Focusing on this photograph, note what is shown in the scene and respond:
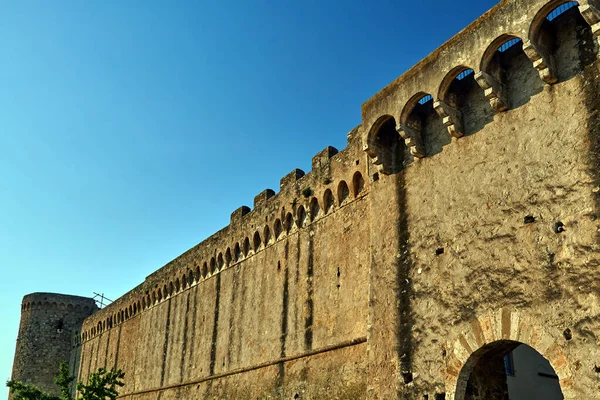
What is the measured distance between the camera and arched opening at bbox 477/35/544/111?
845 cm

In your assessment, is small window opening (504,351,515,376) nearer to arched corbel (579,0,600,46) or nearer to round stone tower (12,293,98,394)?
arched corbel (579,0,600,46)

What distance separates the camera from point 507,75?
8.82 metres

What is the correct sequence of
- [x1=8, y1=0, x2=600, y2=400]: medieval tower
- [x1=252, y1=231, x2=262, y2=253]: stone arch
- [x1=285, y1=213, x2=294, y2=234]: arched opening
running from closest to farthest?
[x1=8, y1=0, x2=600, y2=400]: medieval tower → [x1=285, y1=213, x2=294, y2=234]: arched opening → [x1=252, y1=231, x2=262, y2=253]: stone arch

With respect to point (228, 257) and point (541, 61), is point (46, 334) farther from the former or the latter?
point (541, 61)

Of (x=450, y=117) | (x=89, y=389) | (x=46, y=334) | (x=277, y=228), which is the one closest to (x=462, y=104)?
(x=450, y=117)

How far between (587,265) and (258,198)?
10.2 m

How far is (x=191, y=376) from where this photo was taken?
17625 mm

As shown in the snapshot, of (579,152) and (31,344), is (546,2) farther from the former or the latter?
(31,344)

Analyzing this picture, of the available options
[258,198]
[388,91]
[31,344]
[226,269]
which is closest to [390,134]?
[388,91]

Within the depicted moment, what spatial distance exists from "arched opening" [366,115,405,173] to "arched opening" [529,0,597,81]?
2961 millimetres

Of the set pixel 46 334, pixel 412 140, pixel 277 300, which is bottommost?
pixel 277 300

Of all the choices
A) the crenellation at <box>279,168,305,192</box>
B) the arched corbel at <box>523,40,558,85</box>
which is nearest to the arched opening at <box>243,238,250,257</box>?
the crenellation at <box>279,168,305,192</box>

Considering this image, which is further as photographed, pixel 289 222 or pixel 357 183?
pixel 289 222

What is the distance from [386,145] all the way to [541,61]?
3.32 metres
